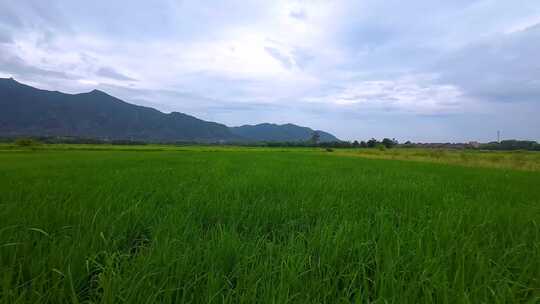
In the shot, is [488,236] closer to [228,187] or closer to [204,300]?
[204,300]

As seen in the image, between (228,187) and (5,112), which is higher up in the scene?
(5,112)

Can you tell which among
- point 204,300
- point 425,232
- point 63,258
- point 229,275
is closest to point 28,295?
point 63,258

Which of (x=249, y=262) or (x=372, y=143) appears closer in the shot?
(x=249, y=262)

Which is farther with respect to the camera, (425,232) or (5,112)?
(5,112)

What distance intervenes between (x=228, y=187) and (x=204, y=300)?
3.24 meters

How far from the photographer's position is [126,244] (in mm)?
2016

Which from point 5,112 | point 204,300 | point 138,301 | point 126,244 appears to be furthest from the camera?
point 5,112

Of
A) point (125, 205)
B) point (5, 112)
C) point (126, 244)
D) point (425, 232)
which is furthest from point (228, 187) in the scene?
point (5, 112)

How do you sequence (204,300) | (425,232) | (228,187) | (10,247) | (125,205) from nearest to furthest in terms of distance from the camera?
(204,300) < (10,247) < (425,232) < (125,205) < (228,187)

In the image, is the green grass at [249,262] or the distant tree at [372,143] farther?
the distant tree at [372,143]

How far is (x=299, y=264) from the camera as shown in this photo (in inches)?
58.1

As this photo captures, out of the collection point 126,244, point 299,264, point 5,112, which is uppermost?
point 5,112

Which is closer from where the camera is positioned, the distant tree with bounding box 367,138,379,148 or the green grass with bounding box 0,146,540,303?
the green grass with bounding box 0,146,540,303

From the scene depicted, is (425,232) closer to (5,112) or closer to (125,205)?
(125,205)
